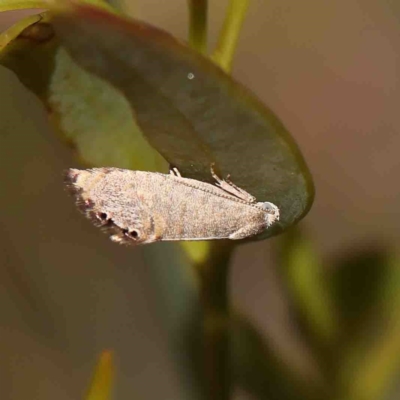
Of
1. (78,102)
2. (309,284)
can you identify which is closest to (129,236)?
(78,102)

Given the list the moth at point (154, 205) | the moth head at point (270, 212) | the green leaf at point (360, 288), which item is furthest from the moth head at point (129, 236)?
the green leaf at point (360, 288)

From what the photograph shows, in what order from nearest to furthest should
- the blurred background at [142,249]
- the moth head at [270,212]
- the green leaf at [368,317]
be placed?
1. the moth head at [270,212]
2. the green leaf at [368,317]
3. the blurred background at [142,249]

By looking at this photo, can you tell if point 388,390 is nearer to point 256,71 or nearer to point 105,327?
point 105,327

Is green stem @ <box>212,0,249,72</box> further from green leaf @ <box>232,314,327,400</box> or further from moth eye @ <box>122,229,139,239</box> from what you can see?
green leaf @ <box>232,314,327,400</box>

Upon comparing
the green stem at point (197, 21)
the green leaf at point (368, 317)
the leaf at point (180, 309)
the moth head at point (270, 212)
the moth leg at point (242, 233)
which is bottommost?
the leaf at point (180, 309)

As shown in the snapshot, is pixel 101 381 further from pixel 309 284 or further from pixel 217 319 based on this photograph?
pixel 309 284

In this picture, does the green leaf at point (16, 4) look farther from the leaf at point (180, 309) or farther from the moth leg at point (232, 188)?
the leaf at point (180, 309)
